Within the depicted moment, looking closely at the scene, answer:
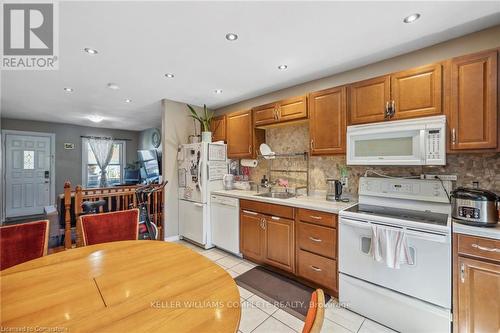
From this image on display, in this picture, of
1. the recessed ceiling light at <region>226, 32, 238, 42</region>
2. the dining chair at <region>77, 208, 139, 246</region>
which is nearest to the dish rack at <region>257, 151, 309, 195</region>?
the recessed ceiling light at <region>226, 32, 238, 42</region>

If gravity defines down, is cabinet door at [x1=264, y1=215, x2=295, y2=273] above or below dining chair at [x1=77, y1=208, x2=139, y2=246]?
below

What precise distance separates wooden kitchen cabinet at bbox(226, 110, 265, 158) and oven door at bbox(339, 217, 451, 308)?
5.87ft

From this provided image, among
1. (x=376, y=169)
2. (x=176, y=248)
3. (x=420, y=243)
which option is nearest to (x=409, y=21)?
(x=376, y=169)

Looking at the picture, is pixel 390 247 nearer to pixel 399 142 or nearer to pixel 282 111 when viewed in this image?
pixel 399 142

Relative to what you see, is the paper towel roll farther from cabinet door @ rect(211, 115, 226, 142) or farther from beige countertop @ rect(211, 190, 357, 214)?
beige countertop @ rect(211, 190, 357, 214)

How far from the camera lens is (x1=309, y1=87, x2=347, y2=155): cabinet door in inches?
93.9

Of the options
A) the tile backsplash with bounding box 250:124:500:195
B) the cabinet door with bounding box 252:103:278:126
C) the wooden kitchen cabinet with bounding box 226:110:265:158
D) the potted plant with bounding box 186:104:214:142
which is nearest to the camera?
the tile backsplash with bounding box 250:124:500:195

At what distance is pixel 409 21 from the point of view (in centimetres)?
170

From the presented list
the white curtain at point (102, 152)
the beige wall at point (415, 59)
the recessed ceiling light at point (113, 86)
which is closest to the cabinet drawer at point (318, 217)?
the beige wall at point (415, 59)

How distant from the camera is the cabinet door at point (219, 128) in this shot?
3.72 metres

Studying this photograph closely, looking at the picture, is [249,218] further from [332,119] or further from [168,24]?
[168,24]

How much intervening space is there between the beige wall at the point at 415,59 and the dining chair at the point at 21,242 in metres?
3.02

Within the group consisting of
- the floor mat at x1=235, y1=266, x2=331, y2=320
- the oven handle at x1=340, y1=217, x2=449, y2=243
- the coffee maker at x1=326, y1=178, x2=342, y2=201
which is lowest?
the floor mat at x1=235, y1=266, x2=331, y2=320

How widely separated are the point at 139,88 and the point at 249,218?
245 centimetres
